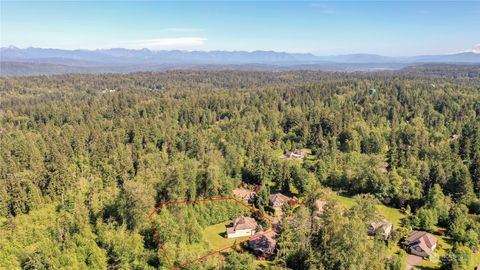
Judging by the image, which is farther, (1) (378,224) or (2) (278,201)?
(2) (278,201)

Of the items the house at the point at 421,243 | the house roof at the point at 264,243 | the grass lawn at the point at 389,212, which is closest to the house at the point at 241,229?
the house roof at the point at 264,243

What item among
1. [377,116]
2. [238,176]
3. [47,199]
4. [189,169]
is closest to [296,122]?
[377,116]

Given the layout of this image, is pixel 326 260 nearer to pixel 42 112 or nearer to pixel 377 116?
pixel 377 116

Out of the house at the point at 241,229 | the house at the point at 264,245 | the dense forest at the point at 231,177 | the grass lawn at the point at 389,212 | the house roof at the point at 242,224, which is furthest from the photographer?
the grass lawn at the point at 389,212

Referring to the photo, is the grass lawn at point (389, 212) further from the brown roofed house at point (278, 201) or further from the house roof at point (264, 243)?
the house roof at point (264, 243)

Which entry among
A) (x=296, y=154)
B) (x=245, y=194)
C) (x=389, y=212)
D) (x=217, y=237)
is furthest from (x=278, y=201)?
(x=296, y=154)

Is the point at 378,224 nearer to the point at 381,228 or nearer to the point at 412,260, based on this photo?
the point at 381,228
